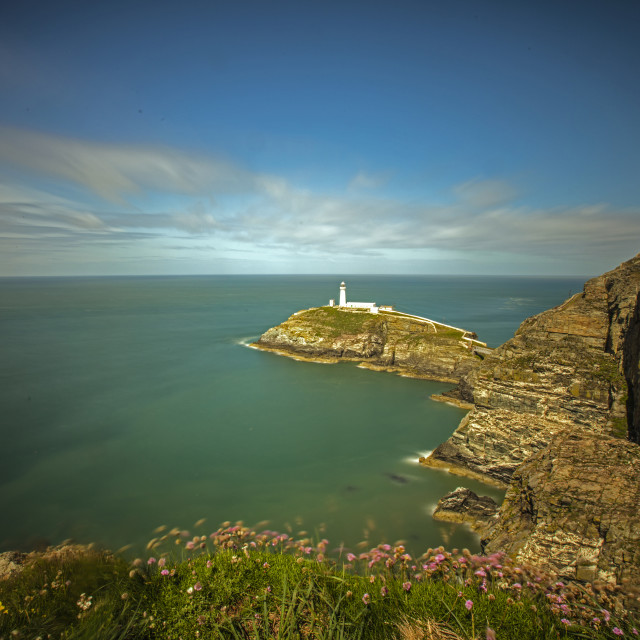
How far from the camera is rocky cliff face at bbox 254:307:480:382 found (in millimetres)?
36969

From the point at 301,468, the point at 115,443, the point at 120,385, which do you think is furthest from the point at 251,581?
the point at 120,385

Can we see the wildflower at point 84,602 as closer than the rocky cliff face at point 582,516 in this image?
Yes

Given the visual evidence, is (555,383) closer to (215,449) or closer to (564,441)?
(564,441)

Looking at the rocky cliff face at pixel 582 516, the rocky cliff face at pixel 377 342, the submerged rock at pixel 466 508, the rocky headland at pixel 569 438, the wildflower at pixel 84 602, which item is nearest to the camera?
the wildflower at pixel 84 602

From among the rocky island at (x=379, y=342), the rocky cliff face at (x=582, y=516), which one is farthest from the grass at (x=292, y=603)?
the rocky island at (x=379, y=342)

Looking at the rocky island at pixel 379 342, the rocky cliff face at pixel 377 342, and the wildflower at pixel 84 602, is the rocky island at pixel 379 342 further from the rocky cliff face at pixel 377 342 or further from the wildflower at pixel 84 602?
the wildflower at pixel 84 602

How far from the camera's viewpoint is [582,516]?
24.3 feet

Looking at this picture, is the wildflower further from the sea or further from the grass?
the sea

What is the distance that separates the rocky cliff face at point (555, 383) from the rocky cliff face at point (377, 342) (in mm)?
17989

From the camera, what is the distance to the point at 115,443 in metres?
21.8

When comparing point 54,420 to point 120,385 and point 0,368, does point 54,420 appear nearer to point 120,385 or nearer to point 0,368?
point 120,385

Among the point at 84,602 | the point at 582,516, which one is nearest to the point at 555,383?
the point at 582,516

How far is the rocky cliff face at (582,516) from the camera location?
6.60 m

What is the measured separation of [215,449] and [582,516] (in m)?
18.4
